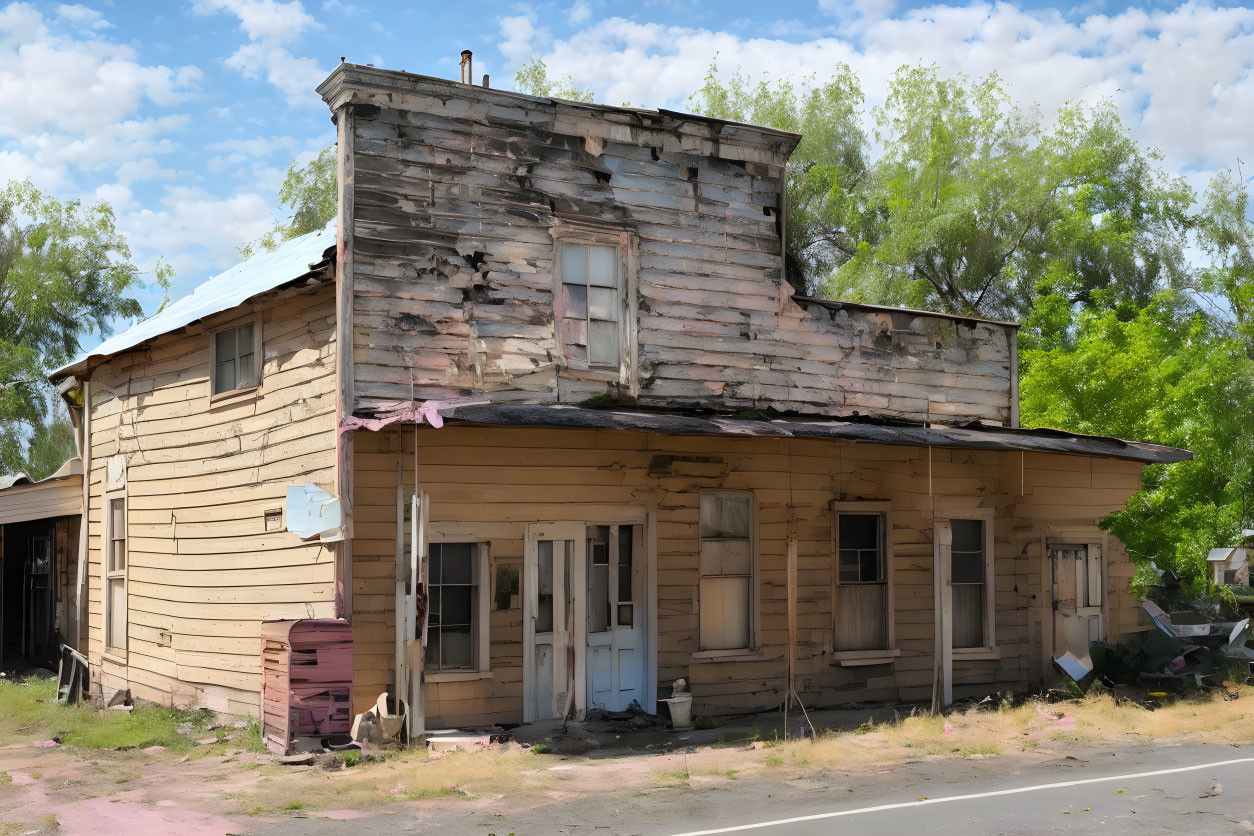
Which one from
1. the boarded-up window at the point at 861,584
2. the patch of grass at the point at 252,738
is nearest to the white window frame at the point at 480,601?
the patch of grass at the point at 252,738

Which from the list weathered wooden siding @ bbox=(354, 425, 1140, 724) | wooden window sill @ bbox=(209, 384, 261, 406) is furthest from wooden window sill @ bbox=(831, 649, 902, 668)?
wooden window sill @ bbox=(209, 384, 261, 406)

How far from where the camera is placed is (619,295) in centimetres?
1365

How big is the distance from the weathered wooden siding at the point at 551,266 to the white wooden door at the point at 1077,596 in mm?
2424

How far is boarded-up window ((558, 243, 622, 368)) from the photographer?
1333cm

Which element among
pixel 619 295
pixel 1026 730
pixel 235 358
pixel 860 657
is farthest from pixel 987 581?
pixel 235 358

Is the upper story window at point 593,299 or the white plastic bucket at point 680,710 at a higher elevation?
the upper story window at point 593,299

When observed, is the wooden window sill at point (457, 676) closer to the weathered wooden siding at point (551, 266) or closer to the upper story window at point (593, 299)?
the weathered wooden siding at point (551, 266)

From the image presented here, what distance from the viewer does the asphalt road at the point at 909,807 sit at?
314 inches

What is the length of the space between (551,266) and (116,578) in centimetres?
842

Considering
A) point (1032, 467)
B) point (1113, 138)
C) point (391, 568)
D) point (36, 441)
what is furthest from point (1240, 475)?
point (36, 441)

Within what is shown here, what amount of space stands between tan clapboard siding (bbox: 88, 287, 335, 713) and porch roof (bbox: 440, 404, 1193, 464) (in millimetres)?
2244

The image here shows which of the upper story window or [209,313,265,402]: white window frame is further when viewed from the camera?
[209,313,265,402]: white window frame

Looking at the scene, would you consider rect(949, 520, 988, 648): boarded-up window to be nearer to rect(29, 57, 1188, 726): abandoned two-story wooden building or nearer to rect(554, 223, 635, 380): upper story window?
rect(29, 57, 1188, 726): abandoned two-story wooden building

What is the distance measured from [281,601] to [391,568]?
65.2 inches
